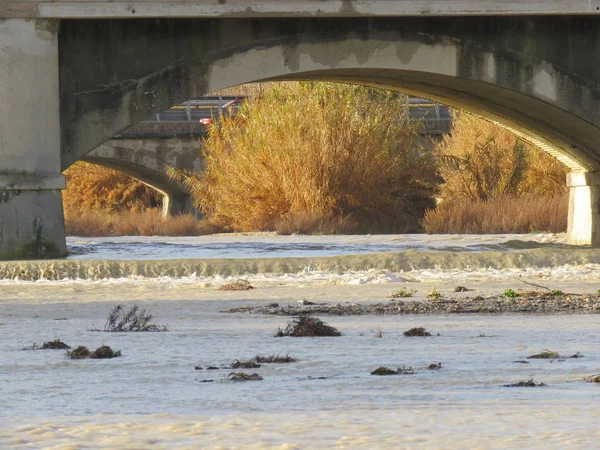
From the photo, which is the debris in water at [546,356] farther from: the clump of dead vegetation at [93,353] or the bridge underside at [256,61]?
the bridge underside at [256,61]

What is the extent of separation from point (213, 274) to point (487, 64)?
4704 mm

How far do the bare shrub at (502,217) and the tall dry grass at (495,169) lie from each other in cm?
285

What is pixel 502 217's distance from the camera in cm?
2564

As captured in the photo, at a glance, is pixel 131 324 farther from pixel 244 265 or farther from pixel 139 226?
pixel 139 226

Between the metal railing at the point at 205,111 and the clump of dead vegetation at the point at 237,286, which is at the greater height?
the metal railing at the point at 205,111

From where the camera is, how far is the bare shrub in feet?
83.4

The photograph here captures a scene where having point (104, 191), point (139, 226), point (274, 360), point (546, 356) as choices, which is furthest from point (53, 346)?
point (104, 191)

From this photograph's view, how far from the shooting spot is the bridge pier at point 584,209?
19.2 meters

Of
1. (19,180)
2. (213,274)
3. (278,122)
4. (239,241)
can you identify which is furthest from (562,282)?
(278,122)

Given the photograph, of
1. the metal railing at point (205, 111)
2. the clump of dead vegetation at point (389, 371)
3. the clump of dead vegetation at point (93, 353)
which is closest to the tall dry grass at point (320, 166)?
the metal railing at point (205, 111)

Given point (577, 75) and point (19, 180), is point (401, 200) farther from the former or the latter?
point (19, 180)

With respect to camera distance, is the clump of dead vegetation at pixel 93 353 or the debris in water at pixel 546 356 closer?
the debris in water at pixel 546 356

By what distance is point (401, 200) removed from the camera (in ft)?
94.0

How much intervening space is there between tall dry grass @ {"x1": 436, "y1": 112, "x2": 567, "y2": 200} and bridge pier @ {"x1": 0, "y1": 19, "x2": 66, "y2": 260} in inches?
615
